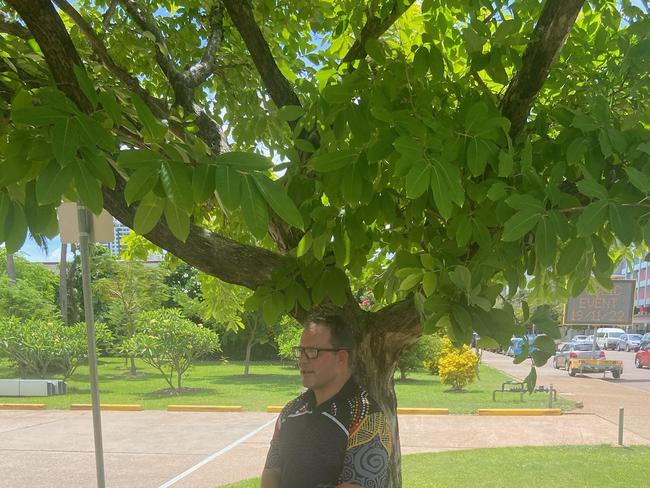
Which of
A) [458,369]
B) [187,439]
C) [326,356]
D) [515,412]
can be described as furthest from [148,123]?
[458,369]

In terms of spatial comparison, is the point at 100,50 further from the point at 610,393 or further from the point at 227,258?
the point at 610,393

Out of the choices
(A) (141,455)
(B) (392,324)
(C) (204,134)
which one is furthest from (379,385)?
(A) (141,455)

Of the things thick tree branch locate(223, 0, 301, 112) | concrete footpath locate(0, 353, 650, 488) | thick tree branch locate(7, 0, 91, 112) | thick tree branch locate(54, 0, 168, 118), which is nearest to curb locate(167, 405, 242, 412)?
concrete footpath locate(0, 353, 650, 488)

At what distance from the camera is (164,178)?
54.1 inches

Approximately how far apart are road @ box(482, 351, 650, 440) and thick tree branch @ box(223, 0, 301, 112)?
6313mm

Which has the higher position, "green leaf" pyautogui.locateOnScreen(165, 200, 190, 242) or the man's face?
"green leaf" pyautogui.locateOnScreen(165, 200, 190, 242)

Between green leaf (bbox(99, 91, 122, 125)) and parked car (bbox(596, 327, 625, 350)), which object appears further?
parked car (bbox(596, 327, 625, 350))

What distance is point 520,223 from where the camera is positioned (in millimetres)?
1733

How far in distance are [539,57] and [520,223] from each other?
897 mm

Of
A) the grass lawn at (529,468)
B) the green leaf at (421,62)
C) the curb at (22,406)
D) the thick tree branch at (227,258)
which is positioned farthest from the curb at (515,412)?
the green leaf at (421,62)

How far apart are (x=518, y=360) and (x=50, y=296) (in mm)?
32874

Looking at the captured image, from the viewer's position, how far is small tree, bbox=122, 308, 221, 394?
17.2m

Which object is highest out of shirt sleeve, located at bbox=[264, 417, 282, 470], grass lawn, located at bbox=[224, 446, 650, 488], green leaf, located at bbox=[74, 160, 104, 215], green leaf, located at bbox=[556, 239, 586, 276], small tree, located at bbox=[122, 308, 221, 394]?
green leaf, located at bbox=[74, 160, 104, 215]

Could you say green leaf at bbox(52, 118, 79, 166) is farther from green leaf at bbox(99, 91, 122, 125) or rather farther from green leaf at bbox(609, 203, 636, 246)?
green leaf at bbox(609, 203, 636, 246)
